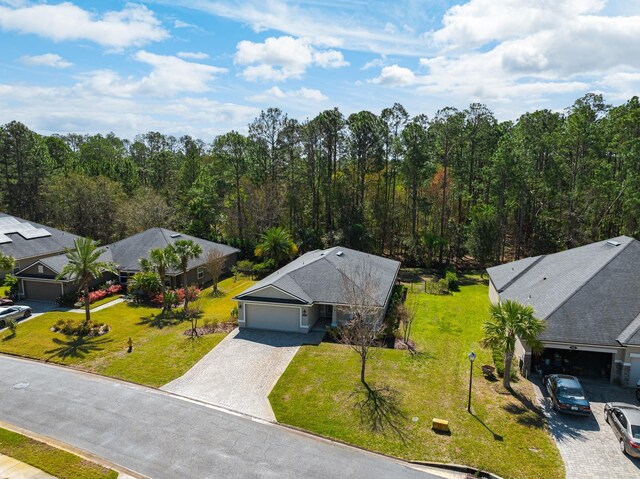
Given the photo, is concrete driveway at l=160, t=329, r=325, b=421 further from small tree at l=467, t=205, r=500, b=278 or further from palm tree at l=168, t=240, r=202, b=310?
small tree at l=467, t=205, r=500, b=278

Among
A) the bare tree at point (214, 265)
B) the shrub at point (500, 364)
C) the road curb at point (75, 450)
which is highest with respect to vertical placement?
the bare tree at point (214, 265)

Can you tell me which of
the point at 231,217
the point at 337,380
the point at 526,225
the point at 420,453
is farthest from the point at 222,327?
the point at 526,225

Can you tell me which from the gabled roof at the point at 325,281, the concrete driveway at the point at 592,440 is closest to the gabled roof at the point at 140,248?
the gabled roof at the point at 325,281

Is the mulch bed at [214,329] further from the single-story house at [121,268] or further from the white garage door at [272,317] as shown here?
the single-story house at [121,268]

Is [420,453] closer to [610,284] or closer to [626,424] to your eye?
[626,424]

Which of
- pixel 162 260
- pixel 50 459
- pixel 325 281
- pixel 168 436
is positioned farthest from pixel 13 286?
pixel 168 436

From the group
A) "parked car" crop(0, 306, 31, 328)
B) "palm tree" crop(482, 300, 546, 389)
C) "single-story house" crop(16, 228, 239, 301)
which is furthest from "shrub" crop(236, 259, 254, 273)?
"palm tree" crop(482, 300, 546, 389)
